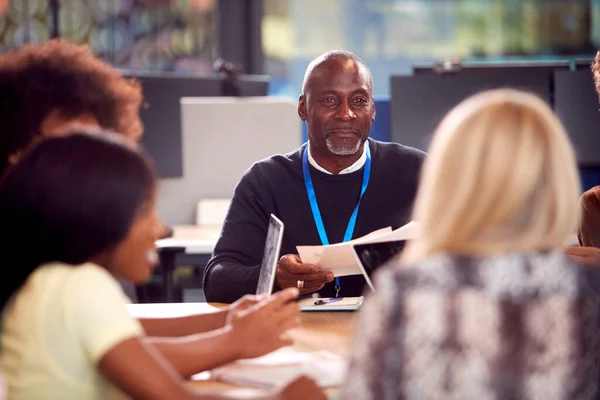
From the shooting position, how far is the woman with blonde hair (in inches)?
45.2

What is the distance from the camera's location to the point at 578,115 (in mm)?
4316

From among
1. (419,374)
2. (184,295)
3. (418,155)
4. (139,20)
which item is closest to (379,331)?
(419,374)

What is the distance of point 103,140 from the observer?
1345 mm

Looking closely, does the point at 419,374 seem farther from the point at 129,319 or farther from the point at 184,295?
the point at 184,295

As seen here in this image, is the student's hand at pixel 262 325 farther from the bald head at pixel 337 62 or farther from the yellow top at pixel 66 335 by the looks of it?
the bald head at pixel 337 62

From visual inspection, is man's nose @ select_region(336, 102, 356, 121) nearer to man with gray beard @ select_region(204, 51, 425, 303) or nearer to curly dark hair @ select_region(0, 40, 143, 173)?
man with gray beard @ select_region(204, 51, 425, 303)

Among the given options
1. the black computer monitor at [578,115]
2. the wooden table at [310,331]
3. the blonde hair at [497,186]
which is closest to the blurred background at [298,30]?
the black computer monitor at [578,115]

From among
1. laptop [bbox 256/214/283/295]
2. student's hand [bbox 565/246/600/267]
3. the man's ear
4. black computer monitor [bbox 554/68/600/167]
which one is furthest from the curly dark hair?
black computer monitor [bbox 554/68/600/167]

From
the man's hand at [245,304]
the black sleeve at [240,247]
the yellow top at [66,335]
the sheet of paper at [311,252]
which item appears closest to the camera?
the yellow top at [66,335]

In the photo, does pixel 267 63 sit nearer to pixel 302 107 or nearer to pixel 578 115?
pixel 578 115

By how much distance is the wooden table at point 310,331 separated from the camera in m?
1.60

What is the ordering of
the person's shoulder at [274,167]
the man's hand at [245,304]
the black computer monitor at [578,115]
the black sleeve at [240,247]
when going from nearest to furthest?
the man's hand at [245,304] < the black sleeve at [240,247] < the person's shoulder at [274,167] < the black computer monitor at [578,115]

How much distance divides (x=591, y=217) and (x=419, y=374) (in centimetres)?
166

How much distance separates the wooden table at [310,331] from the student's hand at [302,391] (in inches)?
3.4
